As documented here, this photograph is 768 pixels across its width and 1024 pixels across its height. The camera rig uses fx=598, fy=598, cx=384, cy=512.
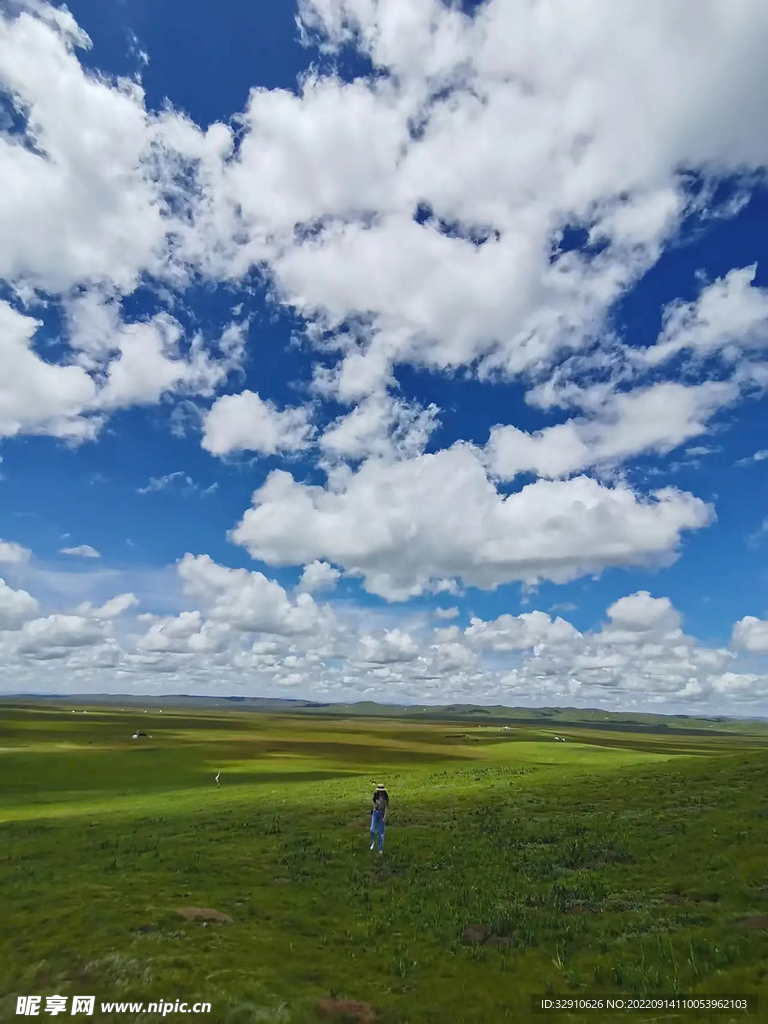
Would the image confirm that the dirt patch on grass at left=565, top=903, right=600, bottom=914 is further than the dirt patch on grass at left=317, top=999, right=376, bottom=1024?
Yes

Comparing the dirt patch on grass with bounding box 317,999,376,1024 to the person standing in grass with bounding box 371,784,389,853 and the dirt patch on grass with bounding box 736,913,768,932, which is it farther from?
the person standing in grass with bounding box 371,784,389,853

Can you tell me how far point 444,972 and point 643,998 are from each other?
221 inches

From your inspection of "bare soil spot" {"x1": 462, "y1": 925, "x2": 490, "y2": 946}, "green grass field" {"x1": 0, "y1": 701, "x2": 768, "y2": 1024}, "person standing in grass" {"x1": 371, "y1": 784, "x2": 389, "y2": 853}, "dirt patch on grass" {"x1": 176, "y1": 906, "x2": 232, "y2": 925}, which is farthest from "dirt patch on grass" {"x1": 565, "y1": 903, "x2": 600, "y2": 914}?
"dirt patch on grass" {"x1": 176, "y1": 906, "x2": 232, "y2": 925}

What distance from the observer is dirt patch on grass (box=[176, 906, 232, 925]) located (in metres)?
21.4

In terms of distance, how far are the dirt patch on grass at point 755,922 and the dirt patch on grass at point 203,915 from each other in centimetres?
1712

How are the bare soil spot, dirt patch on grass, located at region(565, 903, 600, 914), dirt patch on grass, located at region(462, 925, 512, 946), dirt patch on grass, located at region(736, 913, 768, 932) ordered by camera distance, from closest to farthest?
dirt patch on grass, located at region(736, 913, 768, 932)
dirt patch on grass, located at region(462, 925, 512, 946)
the bare soil spot
dirt patch on grass, located at region(565, 903, 600, 914)

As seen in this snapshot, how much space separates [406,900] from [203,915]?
7.87 m

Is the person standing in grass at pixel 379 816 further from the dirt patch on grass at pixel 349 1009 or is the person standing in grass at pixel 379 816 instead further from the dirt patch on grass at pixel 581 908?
the dirt patch on grass at pixel 349 1009

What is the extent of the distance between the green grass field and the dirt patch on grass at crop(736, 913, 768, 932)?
0.27 ft

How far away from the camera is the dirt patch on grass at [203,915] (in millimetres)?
21406

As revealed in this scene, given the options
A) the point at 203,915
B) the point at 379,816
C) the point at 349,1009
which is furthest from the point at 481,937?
Result: the point at 379,816

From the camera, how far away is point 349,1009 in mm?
15719

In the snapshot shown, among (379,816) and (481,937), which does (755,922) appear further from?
(379,816)

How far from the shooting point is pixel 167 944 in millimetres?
18984
